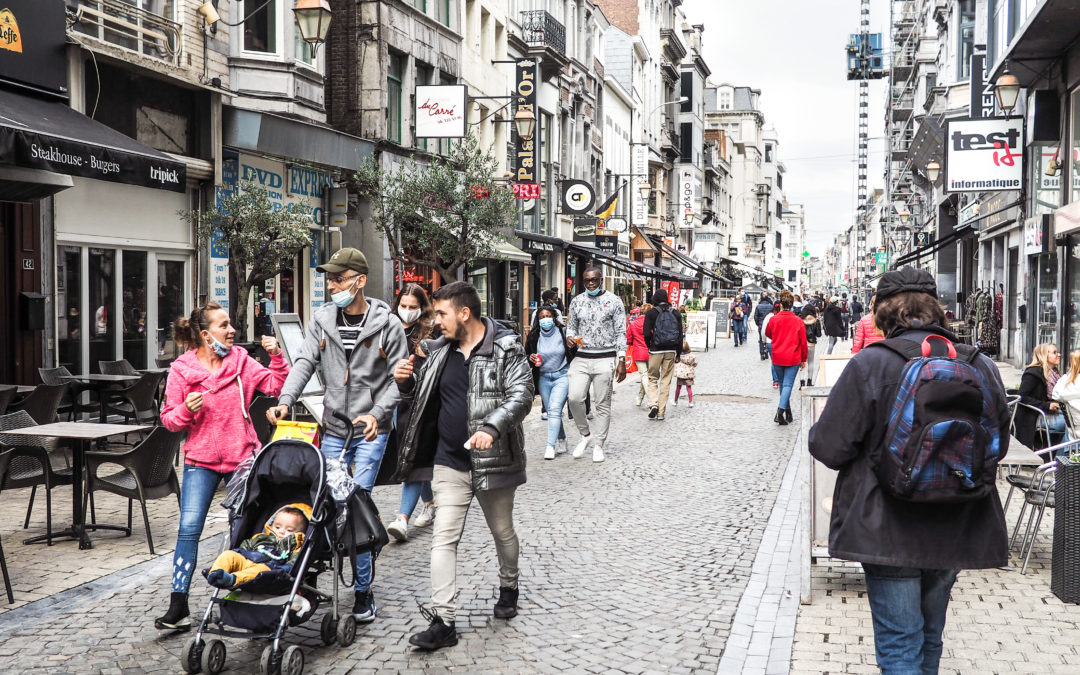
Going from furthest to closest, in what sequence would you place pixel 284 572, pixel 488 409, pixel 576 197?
pixel 576 197 < pixel 488 409 < pixel 284 572

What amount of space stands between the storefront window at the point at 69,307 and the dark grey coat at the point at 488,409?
10139mm

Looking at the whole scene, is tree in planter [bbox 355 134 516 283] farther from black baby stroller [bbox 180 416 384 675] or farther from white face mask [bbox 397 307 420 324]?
black baby stroller [bbox 180 416 384 675]

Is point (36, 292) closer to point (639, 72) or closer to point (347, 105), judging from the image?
point (347, 105)

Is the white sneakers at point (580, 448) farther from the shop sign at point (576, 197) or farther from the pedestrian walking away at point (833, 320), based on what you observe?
the shop sign at point (576, 197)

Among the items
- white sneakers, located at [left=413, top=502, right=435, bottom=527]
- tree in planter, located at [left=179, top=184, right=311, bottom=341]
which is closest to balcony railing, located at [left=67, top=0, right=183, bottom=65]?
tree in planter, located at [left=179, top=184, right=311, bottom=341]

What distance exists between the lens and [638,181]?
181ft

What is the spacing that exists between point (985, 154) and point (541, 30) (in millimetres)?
17382

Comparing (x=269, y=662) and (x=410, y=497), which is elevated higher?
(x=410, y=497)

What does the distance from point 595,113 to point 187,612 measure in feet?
141

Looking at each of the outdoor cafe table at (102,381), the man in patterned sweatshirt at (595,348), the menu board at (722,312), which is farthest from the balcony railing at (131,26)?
the menu board at (722,312)

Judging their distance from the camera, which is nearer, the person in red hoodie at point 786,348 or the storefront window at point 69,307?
the storefront window at point 69,307

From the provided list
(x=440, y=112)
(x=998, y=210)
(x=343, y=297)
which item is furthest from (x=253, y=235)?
(x=998, y=210)

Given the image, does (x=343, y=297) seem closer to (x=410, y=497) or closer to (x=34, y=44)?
Result: (x=410, y=497)

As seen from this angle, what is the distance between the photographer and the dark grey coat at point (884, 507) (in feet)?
12.0
